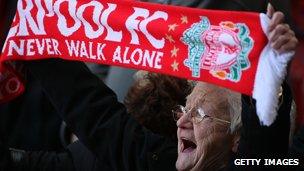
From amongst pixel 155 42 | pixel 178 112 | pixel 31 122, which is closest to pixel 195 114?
pixel 178 112

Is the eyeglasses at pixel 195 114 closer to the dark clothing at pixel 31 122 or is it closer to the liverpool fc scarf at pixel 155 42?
the liverpool fc scarf at pixel 155 42

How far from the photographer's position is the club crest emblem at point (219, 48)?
6.17ft

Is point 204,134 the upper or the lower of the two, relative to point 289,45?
lower

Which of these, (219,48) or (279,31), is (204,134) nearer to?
(219,48)

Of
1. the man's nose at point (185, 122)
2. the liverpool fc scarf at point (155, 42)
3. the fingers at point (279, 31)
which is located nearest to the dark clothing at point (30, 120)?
the liverpool fc scarf at point (155, 42)

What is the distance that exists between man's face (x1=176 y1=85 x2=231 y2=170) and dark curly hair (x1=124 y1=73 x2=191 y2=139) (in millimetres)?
183

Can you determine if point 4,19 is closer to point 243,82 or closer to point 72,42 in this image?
point 72,42

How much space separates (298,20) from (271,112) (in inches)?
62.9

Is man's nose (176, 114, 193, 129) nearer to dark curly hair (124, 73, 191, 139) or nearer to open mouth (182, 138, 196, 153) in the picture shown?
open mouth (182, 138, 196, 153)

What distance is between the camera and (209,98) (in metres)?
2.11

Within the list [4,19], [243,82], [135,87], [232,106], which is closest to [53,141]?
[4,19]

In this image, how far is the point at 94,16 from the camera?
7.30 feet

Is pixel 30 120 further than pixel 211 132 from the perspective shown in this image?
Yes

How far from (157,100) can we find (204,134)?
33 cm
